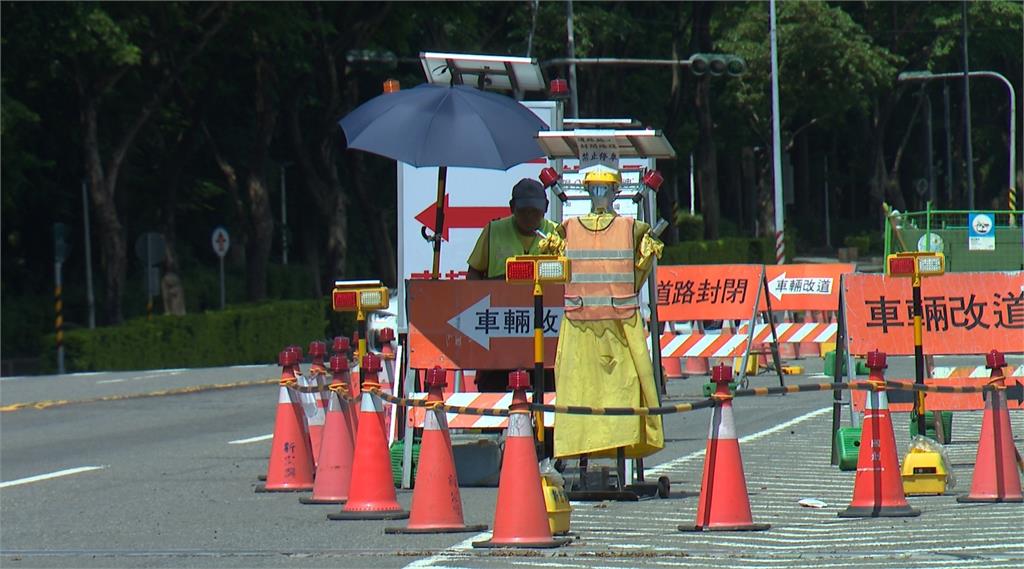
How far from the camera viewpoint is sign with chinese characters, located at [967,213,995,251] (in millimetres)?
29391

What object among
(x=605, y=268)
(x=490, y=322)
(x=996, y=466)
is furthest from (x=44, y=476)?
(x=996, y=466)

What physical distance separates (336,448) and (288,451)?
117 centimetres

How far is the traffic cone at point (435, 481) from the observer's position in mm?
10438

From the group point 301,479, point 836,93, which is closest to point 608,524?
point 301,479

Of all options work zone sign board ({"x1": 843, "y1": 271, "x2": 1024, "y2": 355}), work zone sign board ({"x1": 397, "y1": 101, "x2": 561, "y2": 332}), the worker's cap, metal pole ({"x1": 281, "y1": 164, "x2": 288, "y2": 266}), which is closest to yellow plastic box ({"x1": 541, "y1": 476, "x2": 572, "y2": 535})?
the worker's cap

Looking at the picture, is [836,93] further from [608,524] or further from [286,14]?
[608,524]

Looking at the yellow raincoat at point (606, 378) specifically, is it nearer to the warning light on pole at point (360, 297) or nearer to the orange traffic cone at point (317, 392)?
the warning light on pole at point (360, 297)

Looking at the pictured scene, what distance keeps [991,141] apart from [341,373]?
6511 cm

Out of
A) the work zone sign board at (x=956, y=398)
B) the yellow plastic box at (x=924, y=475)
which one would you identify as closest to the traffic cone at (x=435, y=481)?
the yellow plastic box at (x=924, y=475)

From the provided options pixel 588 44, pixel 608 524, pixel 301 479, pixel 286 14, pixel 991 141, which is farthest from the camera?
pixel 991 141

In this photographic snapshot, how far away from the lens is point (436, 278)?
13492mm

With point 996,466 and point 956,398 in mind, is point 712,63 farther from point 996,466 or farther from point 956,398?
point 996,466

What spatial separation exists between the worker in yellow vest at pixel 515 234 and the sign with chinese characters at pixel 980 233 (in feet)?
57.2

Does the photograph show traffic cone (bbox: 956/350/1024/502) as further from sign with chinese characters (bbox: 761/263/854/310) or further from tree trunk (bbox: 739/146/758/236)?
tree trunk (bbox: 739/146/758/236)
